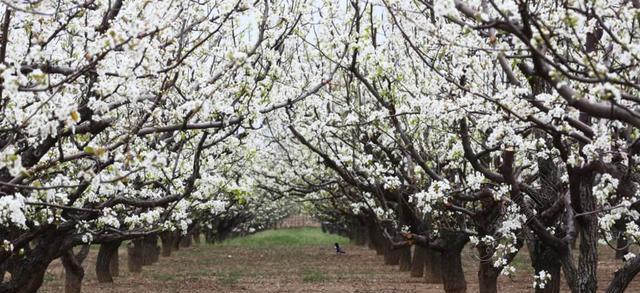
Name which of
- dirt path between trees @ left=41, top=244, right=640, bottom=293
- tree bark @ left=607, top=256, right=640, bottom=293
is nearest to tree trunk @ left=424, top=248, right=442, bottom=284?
dirt path between trees @ left=41, top=244, right=640, bottom=293

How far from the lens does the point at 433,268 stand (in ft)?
81.3

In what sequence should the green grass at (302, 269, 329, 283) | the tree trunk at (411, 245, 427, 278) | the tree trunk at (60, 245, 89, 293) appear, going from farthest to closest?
the green grass at (302, 269, 329, 283) < the tree trunk at (411, 245, 427, 278) < the tree trunk at (60, 245, 89, 293)

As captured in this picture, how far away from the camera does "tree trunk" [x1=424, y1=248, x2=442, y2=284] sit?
24.8 metres

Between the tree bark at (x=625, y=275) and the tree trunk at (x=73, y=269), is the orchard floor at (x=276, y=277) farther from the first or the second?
the tree bark at (x=625, y=275)

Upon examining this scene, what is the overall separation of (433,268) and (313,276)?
20.7 feet

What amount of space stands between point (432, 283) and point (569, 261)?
14889mm

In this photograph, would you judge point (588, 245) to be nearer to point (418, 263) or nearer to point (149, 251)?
point (418, 263)

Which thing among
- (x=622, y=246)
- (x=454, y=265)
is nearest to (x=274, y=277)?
(x=454, y=265)

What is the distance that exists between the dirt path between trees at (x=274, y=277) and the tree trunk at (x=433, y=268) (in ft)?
1.03

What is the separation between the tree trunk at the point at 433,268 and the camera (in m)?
24.8

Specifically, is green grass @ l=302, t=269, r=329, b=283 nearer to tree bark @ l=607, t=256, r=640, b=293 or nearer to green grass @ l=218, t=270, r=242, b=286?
green grass @ l=218, t=270, r=242, b=286

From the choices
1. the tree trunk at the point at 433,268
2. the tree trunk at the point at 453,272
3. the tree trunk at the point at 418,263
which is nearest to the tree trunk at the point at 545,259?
the tree trunk at the point at 453,272

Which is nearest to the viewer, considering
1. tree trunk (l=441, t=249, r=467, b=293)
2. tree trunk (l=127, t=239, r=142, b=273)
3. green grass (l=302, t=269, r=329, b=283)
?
tree trunk (l=441, t=249, r=467, b=293)

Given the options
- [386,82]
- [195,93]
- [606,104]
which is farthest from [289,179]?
[606,104]
